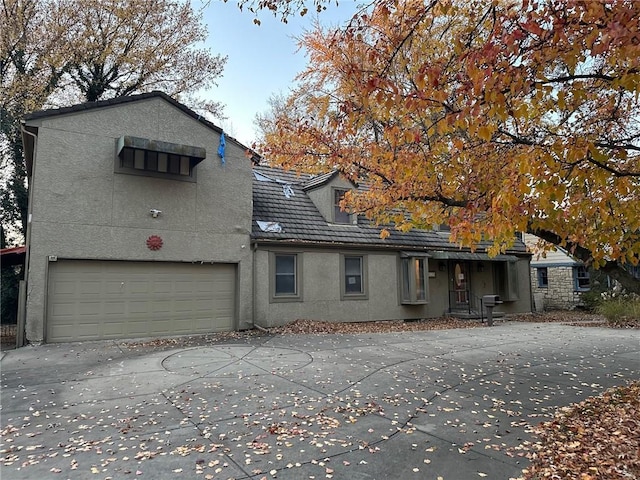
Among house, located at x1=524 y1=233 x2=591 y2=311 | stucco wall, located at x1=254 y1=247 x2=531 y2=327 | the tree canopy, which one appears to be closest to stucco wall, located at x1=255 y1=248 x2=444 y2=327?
stucco wall, located at x1=254 y1=247 x2=531 y2=327

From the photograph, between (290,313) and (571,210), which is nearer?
(571,210)

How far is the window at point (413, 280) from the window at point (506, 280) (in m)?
4.66

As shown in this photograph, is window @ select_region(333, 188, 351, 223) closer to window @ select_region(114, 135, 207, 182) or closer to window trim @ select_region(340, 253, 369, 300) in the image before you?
window trim @ select_region(340, 253, 369, 300)

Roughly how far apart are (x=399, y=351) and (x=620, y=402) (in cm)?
411

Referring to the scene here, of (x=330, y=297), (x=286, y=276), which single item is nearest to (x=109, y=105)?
(x=286, y=276)

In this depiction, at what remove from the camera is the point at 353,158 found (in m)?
9.00

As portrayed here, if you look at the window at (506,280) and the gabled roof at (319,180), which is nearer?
the gabled roof at (319,180)

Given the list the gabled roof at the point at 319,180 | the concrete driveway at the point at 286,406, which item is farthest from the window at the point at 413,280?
the concrete driveway at the point at 286,406

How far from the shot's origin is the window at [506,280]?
17344 mm

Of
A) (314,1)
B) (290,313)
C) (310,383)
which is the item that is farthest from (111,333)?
(314,1)

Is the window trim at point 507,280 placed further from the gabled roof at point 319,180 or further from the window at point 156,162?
the window at point 156,162

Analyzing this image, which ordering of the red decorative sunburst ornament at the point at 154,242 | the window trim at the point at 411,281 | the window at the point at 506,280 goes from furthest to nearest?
the window at the point at 506,280 → the window trim at the point at 411,281 → the red decorative sunburst ornament at the point at 154,242

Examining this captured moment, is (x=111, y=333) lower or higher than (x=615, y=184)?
lower

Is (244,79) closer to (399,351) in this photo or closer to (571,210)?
(399,351)
